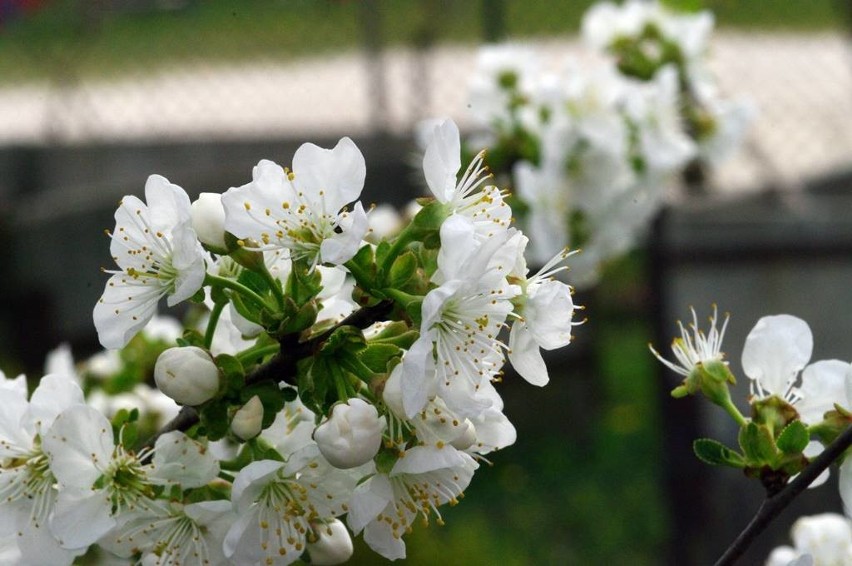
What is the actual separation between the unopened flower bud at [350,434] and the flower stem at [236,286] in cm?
13

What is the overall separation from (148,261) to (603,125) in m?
1.55

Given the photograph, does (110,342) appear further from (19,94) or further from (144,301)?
(19,94)

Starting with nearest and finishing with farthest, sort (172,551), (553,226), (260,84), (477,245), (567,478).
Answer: (477,245), (172,551), (553,226), (567,478), (260,84)

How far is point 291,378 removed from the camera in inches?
37.4

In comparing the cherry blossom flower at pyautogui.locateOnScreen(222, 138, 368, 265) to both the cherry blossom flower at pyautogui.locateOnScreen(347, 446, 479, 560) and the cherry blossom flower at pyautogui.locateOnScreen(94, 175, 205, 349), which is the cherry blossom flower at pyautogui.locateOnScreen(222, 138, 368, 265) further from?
the cherry blossom flower at pyautogui.locateOnScreen(347, 446, 479, 560)

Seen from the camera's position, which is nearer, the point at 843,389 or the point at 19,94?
the point at 843,389

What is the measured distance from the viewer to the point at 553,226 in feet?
7.48

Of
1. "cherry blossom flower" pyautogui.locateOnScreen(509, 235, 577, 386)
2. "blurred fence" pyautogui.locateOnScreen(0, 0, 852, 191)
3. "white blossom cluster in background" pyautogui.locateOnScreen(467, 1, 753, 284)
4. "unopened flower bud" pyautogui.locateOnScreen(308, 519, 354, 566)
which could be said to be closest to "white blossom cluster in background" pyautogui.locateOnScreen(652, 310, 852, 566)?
"cherry blossom flower" pyautogui.locateOnScreen(509, 235, 577, 386)

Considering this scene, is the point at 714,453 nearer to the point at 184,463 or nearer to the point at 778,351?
the point at 778,351

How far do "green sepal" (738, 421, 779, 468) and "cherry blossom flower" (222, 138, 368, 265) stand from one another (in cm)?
37

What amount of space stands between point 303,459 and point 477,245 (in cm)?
21

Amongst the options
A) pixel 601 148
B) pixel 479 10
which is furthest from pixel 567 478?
pixel 601 148

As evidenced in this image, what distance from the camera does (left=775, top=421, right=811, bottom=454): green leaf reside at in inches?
37.6

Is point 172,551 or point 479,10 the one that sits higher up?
point 172,551
